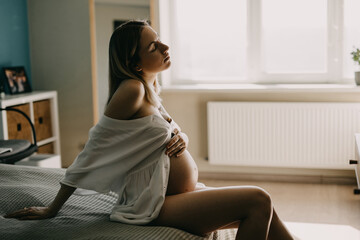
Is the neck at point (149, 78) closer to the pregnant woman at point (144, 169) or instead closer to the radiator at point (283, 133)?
the pregnant woman at point (144, 169)

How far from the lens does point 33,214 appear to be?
1.53 meters

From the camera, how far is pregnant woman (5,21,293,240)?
4.66 ft

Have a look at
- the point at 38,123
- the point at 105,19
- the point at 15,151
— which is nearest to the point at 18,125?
the point at 38,123

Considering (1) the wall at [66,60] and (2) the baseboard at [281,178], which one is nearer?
(2) the baseboard at [281,178]

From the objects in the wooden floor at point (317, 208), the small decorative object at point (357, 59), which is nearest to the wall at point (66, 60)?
the wooden floor at point (317, 208)

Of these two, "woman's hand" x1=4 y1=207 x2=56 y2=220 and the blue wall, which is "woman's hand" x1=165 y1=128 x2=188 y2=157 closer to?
"woman's hand" x1=4 y1=207 x2=56 y2=220

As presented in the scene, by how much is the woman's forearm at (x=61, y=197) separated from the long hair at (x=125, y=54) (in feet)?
1.05

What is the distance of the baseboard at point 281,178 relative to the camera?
12.0 feet

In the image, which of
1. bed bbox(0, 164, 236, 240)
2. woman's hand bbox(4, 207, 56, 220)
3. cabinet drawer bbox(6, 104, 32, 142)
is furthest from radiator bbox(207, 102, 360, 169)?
woman's hand bbox(4, 207, 56, 220)

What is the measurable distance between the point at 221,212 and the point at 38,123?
9.03 ft

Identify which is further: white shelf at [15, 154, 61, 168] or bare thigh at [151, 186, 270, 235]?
white shelf at [15, 154, 61, 168]

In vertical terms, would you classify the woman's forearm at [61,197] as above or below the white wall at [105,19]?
below

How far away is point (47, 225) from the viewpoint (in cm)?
146

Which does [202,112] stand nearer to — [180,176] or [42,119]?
[42,119]
